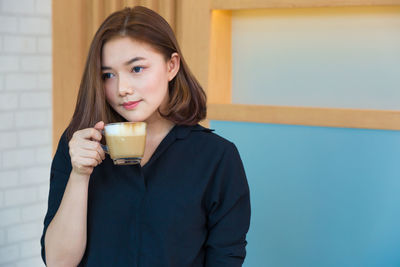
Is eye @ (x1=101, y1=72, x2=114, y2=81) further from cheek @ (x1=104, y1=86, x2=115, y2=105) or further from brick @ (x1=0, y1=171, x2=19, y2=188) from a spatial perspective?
brick @ (x1=0, y1=171, x2=19, y2=188)

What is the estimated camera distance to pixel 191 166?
148 cm

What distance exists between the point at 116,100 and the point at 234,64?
1152mm

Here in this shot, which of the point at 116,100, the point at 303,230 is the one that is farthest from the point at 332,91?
the point at 116,100

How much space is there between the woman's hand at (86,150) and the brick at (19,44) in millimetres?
1781

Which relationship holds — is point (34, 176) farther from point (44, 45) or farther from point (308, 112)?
point (308, 112)

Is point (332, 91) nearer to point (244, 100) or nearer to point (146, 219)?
point (244, 100)

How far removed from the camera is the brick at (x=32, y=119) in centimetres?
303

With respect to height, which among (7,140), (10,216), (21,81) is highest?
(21,81)

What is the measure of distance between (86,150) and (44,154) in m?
1.92

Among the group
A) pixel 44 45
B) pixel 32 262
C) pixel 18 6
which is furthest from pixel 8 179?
pixel 18 6

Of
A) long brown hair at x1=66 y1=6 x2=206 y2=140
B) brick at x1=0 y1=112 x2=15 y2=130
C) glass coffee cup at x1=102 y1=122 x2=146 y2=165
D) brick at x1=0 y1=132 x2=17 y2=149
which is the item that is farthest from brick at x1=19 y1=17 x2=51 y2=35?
glass coffee cup at x1=102 y1=122 x2=146 y2=165

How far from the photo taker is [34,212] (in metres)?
3.13

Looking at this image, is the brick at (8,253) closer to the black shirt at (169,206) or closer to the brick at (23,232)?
the brick at (23,232)

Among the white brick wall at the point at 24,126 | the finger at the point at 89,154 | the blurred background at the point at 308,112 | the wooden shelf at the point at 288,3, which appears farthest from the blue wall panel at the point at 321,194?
the white brick wall at the point at 24,126
